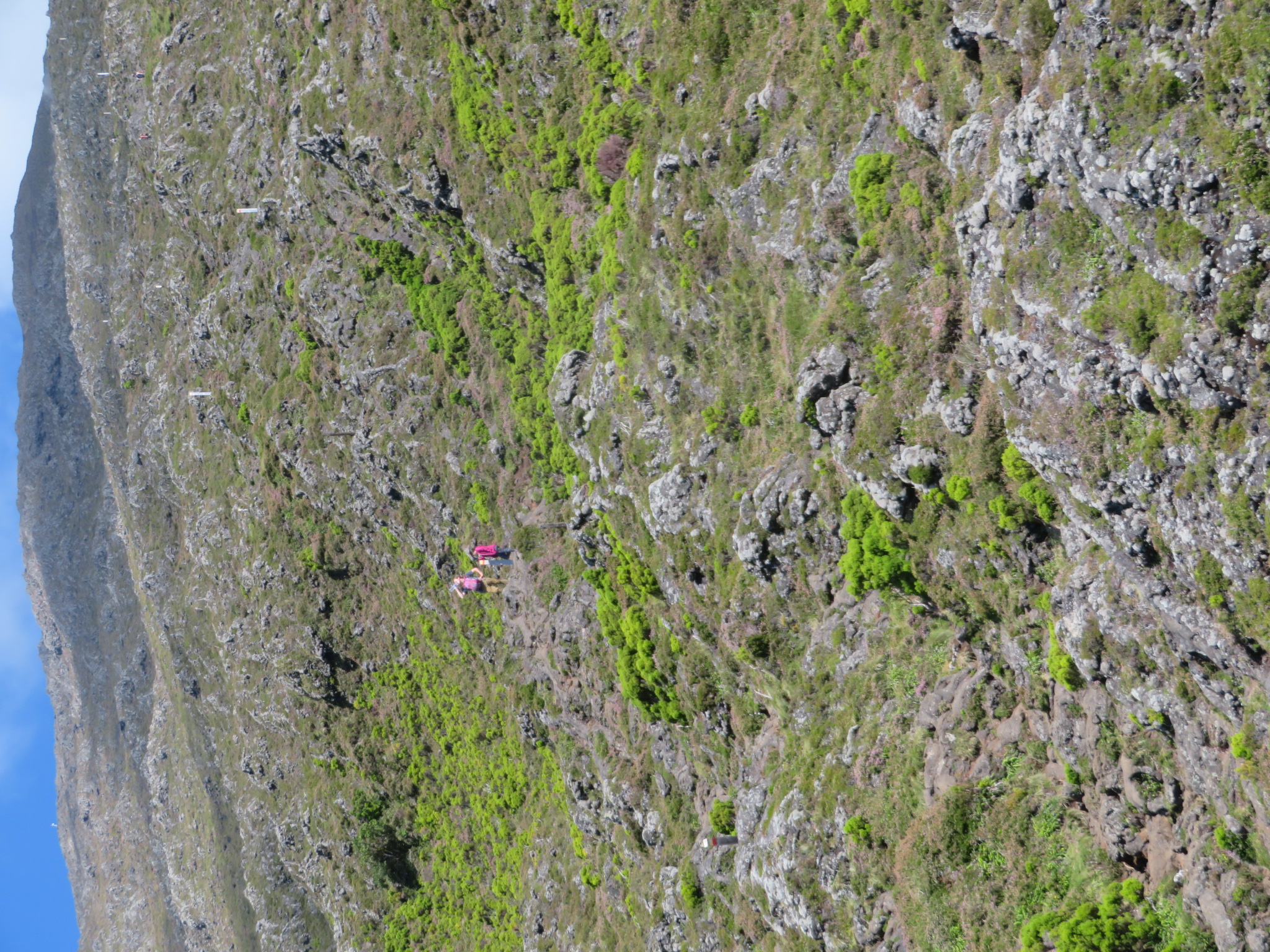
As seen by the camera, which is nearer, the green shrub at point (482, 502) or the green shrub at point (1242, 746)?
the green shrub at point (1242, 746)

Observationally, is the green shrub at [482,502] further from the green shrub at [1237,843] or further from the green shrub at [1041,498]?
the green shrub at [1237,843]

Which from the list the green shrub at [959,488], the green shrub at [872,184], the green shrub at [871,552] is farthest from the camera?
the green shrub at [871,552]

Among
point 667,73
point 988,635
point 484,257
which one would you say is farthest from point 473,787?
point 667,73

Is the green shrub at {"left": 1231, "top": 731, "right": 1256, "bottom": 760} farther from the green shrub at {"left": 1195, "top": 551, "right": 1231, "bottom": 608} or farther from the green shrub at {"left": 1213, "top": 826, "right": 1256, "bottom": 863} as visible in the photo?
the green shrub at {"left": 1195, "top": 551, "right": 1231, "bottom": 608}

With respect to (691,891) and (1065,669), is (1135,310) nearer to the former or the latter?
(1065,669)

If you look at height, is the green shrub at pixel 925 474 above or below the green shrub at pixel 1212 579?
above

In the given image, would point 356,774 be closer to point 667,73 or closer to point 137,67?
point 667,73

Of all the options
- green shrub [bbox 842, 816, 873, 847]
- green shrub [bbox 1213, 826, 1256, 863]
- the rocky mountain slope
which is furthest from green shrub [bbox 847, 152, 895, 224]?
green shrub [bbox 842, 816, 873, 847]

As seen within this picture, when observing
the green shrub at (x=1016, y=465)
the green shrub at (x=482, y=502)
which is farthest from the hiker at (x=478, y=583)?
the green shrub at (x=1016, y=465)
